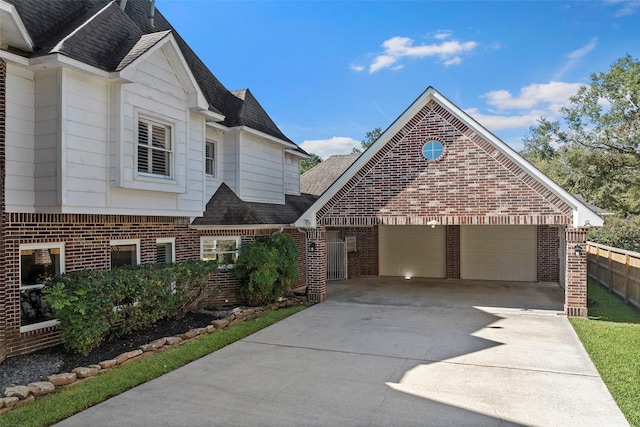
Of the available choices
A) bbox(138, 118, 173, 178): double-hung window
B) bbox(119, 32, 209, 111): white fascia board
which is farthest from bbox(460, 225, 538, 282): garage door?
bbox(138, 118, 173, 178): double-hung window

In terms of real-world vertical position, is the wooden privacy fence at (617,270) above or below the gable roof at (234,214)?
below

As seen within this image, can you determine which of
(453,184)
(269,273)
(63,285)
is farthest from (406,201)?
(63,285)

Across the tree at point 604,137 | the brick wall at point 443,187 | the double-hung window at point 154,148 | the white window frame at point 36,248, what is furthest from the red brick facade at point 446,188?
the tree at point 604,137

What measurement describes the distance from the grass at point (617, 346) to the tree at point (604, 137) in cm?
1597

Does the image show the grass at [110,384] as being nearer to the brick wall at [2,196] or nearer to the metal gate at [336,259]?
the brick wall at [2,196]

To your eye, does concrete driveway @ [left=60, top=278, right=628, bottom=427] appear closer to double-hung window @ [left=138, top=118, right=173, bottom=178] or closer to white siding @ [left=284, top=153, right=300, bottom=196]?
double-hung window @ [left=138, top=118, right=173, bottom=178]

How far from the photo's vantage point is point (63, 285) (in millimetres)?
7137

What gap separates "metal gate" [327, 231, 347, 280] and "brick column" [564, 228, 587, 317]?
901 cm

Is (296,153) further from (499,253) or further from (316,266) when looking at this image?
(499,253)

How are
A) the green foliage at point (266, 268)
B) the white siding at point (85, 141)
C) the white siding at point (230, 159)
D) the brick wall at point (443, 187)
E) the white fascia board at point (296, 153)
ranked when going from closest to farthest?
the white siding at point (85, 141) → the brick wall at point (443, 187) → the green foliage at point (266, 268) → the white siding at point (230, 159) → the white fascia board at point (296, 153)

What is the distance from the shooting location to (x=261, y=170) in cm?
1478

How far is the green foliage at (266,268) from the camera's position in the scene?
1138 centimetres

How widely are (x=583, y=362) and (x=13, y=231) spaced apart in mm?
10098

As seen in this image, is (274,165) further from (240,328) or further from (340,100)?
(340,100)
